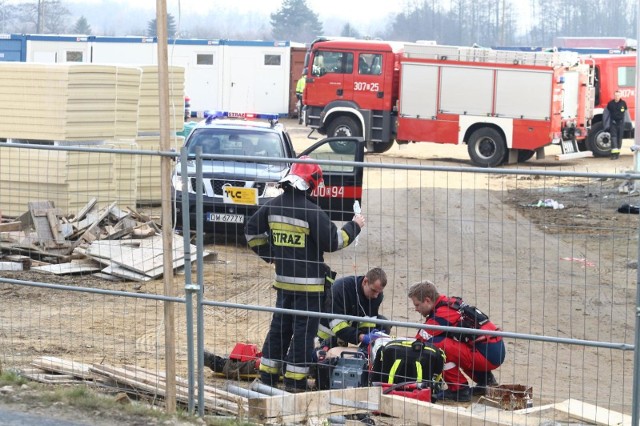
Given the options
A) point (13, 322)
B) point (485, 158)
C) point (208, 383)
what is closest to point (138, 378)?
point (208, 383)

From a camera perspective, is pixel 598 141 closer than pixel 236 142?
No

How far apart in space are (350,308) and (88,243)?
208 inches

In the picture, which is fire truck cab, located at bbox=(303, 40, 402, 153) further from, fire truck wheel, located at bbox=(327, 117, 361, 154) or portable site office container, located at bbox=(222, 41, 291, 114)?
portable site office container, located at bbox=(222, 41, 291, 114)

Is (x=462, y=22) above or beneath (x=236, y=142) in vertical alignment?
above

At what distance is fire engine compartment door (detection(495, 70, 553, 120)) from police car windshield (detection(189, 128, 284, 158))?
12518mm

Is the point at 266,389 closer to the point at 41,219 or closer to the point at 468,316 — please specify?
the point at 468,316

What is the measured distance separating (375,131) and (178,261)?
613 inches

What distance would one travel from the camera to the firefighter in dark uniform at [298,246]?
6898 millimetres

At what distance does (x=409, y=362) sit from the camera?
283 inches

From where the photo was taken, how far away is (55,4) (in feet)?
349

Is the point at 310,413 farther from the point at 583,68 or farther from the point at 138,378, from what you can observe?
the point at 583,68

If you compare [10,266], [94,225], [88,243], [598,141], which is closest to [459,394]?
[10,266]

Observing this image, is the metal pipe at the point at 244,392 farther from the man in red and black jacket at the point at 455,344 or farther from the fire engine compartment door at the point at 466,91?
the fire engine compartment door at the point at 466,91

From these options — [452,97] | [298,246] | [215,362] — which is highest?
[452,97]
